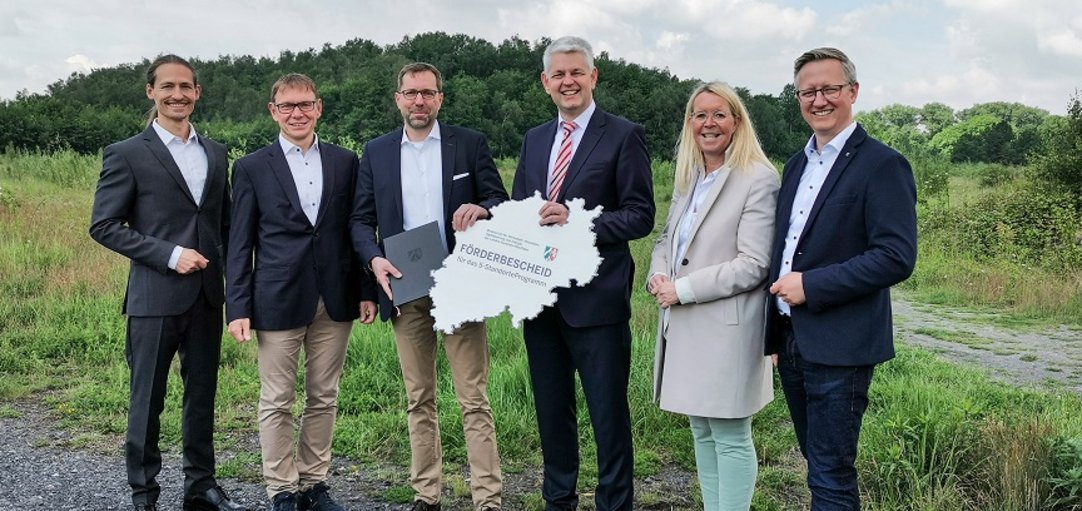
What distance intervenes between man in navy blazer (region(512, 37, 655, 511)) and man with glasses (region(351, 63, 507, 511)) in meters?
0.37

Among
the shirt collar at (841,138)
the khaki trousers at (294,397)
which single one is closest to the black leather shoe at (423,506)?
the khaki trousers at (294,397)

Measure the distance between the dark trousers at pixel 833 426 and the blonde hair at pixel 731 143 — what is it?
2.47 ft

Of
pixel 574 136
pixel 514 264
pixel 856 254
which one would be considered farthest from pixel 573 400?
pixel 856 254

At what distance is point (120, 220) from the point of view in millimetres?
4348

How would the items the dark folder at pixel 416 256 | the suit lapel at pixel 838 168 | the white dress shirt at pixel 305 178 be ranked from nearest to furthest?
the suit lapel at pixel 838 168 < the dark folder at pixel 416 256 < the white dress shirt at pixel 305 178

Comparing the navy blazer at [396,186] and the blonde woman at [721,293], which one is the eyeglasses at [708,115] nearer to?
the blonde woman at [721,293]

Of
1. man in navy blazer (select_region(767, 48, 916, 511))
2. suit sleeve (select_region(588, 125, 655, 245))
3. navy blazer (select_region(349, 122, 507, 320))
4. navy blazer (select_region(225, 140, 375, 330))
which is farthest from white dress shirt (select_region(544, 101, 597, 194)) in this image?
navy blazer (select_region(225, 140, 375, 330))

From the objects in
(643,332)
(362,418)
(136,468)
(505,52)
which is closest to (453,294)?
(136,468)

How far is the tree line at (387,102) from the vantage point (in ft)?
137

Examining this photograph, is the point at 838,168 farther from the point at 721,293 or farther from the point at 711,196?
the point at 721,293

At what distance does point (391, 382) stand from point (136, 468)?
2861 millimetres

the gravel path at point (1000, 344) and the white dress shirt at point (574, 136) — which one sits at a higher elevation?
the white dress shirt at point (574, 136)

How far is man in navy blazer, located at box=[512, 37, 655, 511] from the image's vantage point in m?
3.94

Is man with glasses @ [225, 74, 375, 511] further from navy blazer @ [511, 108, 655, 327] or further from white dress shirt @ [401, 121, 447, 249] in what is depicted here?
navy blazer @ [511, 108, 655, 327]
